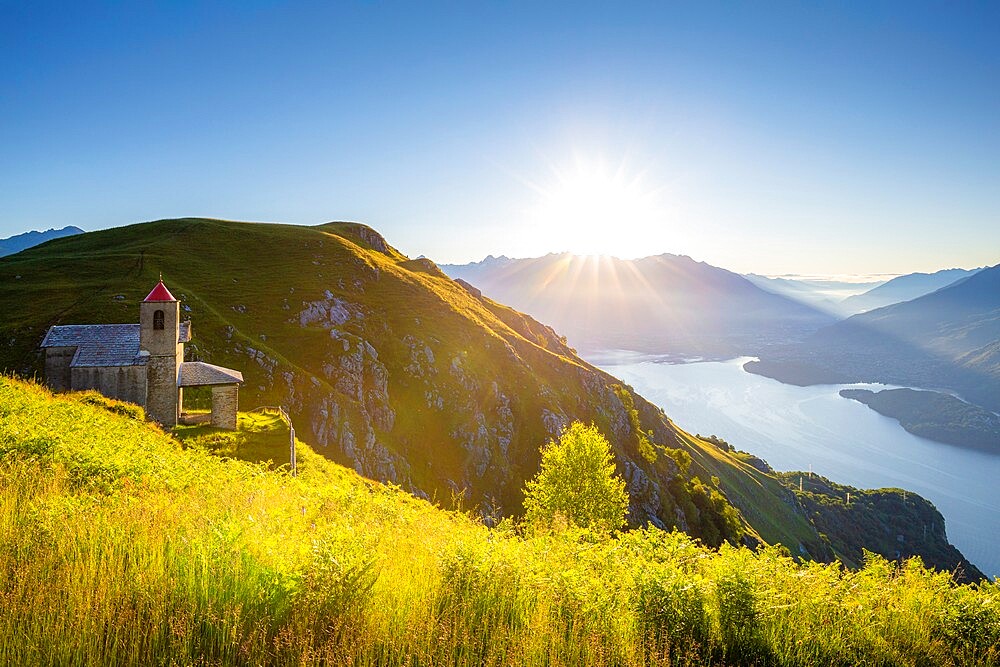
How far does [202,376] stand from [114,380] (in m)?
5.83

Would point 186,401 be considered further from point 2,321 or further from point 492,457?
point 492,457

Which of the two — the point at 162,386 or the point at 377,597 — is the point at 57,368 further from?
the point at 377,597

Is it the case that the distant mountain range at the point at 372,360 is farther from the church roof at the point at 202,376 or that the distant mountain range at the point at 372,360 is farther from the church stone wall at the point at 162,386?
the church stone wall at the point at 162,386

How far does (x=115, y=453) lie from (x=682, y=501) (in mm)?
85012

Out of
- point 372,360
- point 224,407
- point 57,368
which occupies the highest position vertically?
point 57,368

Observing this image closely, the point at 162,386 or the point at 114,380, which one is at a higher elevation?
the point at 114,380

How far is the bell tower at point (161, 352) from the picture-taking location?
104 ft

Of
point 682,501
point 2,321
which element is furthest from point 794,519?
point 2,321

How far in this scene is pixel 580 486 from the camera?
36438 mm

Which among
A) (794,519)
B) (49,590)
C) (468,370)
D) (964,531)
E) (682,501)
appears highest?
(49,590)

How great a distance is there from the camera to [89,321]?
49719 mm

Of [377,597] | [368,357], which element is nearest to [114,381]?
[368,357]

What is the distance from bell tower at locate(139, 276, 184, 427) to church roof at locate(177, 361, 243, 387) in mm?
876

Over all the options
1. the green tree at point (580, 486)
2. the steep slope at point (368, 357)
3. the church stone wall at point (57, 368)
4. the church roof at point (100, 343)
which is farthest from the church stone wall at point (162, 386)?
the green tree at point (580, 486)
